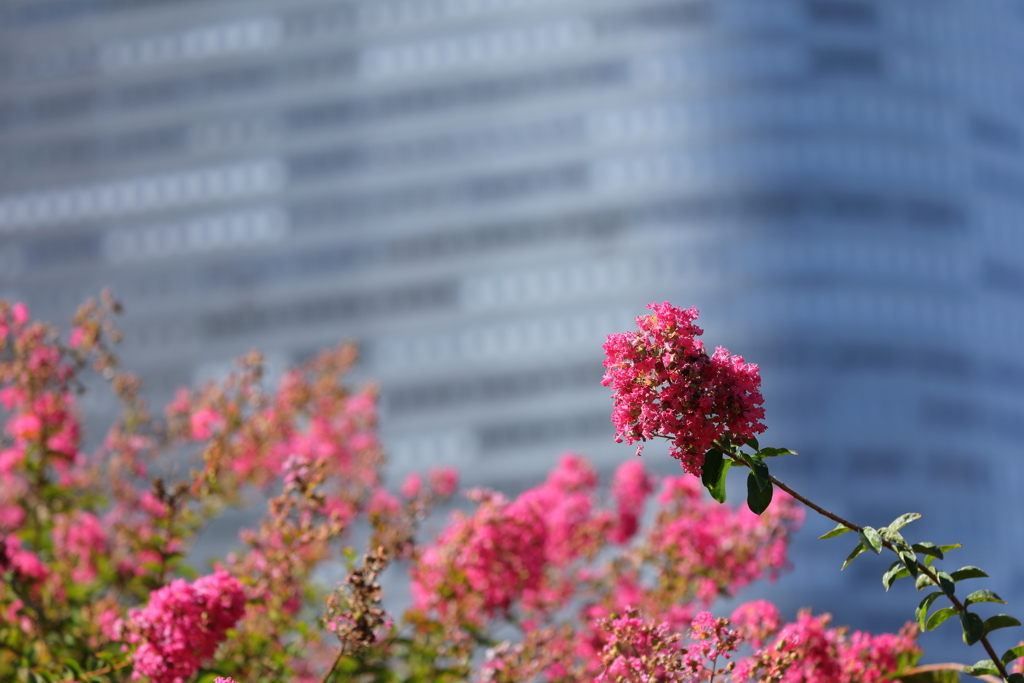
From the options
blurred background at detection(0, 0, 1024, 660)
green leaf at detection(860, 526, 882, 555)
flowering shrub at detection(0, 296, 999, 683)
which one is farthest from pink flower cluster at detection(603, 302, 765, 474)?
blurred background at detection(0, 0, 1024, 660)

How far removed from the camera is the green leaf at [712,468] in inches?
116

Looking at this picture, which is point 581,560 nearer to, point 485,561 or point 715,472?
point 485,561

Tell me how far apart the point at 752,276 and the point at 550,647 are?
198 ft

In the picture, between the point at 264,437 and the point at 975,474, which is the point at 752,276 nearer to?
the point at 975,474

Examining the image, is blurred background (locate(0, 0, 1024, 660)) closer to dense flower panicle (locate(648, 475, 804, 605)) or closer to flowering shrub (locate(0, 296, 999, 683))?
flowering shrub (locate(0, 296, 999, 683))

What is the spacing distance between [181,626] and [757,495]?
200cm

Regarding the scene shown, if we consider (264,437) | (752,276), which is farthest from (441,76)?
(264,437)

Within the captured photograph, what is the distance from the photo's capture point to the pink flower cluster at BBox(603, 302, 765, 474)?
115 inches

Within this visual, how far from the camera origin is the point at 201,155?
7250 centimetres

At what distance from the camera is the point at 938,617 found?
308cm

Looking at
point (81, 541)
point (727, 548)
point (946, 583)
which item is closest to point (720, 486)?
point (946, 583)

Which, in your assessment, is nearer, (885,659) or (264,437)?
(885,659)

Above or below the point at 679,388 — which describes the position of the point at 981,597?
below

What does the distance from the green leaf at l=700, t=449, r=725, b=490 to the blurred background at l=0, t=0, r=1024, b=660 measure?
5576 cm
